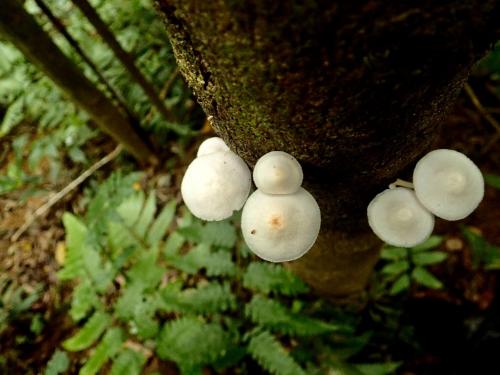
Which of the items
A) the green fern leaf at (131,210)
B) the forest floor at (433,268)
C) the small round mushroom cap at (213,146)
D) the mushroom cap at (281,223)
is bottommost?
the forest floor at (433,268)

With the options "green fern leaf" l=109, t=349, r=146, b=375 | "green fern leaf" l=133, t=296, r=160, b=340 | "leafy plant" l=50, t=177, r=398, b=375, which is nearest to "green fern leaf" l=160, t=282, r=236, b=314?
"leafy plant" l=50, t=177, r=398, b=375

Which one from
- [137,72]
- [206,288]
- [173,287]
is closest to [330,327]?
[206,288]

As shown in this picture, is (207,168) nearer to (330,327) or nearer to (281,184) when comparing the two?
(281,184)

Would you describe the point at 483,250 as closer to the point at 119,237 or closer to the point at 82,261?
the point at 119,237

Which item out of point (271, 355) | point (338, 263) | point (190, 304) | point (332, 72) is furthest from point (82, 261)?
point (332, 72)

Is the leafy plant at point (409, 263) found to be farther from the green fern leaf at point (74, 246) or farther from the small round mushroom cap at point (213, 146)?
the green fern leaf at point (74, 246)

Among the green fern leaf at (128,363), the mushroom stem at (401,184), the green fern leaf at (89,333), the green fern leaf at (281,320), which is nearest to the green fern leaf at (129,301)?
the green fern leaf at (89,333)
